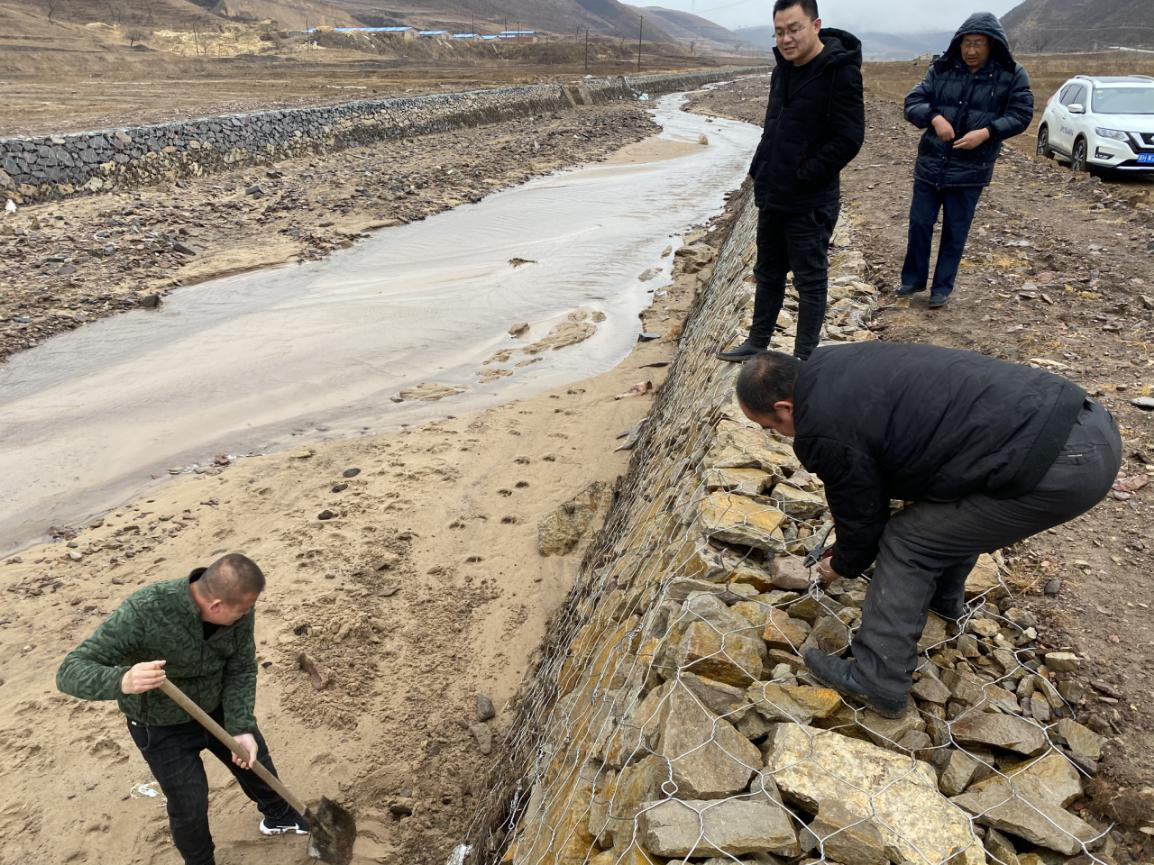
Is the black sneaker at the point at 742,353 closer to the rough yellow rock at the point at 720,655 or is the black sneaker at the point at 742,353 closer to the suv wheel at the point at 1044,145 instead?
the rough yellow rock at the point at 720,655

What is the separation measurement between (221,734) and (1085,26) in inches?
3973

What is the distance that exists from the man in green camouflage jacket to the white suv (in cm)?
1303

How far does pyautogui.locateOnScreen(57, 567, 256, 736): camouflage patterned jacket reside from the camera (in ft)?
8.55

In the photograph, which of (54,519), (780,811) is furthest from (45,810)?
(780,811)

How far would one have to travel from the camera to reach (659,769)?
2.39 m

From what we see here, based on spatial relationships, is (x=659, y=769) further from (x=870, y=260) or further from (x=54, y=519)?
(x=870, y=260)

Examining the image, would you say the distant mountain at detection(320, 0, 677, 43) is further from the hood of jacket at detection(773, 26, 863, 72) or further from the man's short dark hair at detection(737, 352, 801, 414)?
the man's short dark hair at detection(737, 352, 801, 414)

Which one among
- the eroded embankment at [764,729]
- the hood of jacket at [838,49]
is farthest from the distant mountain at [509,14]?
the eroded embankment at [764,729]

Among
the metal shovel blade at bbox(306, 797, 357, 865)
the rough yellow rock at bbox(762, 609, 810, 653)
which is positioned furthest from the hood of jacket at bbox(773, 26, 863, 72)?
the metal shovel blade at bbox(306, 797, 357, 865)

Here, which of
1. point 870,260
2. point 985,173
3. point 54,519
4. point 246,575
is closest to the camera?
point 246,575

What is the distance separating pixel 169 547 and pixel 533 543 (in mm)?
2746

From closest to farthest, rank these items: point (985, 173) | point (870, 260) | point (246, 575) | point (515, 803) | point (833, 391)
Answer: point (833, 391), point (246, 575), point (515, 803), point (985, 173), point (870, 260)

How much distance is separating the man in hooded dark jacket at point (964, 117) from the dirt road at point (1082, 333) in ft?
2.85

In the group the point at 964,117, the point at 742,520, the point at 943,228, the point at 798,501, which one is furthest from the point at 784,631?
the point at 964,117
